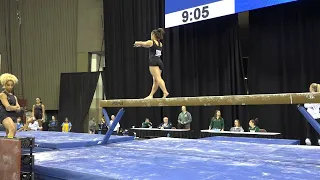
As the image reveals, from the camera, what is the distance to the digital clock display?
826 centimetres

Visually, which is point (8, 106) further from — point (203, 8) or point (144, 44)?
point (203, 8)

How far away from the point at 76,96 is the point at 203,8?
735 cm

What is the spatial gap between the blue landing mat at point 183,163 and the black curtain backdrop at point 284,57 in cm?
530

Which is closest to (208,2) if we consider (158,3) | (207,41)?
(207,41)

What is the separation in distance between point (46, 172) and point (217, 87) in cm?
804

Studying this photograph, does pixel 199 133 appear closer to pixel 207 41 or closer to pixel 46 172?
pixel 207 41

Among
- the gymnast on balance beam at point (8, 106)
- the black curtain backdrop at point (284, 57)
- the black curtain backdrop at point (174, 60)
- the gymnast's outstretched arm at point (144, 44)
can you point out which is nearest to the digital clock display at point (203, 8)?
the black curtain backdrop at point (174, 60)

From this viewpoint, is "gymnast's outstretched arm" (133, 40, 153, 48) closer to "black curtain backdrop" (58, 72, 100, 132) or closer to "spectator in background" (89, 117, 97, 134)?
"spectator in background" (89, 117, 97, 134)

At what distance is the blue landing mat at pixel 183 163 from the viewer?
2629 mm

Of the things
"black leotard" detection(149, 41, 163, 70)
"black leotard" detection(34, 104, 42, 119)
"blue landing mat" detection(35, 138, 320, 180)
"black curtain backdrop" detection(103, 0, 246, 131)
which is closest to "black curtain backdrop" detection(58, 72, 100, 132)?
"black curtain backdrop" detection(103, 0, 246, 131)

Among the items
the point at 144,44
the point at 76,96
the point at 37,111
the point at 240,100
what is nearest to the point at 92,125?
the point at 76,96

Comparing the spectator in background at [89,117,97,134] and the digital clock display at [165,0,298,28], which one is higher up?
the digital clock display at [165,0,298,28]

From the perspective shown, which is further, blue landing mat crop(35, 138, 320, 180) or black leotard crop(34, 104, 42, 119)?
black leotard crop(34, 104, 42, 119)

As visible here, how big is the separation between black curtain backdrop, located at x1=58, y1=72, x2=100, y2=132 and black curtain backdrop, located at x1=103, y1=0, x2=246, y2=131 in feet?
2.93
